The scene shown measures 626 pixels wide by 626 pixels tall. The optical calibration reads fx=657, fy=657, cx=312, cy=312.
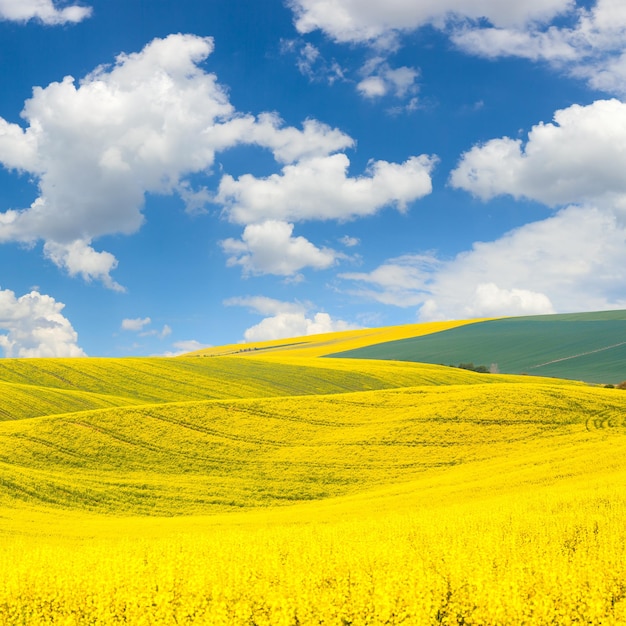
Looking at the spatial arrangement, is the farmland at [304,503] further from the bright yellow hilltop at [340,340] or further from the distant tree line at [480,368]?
the bright yellow hilltop at [340,340]

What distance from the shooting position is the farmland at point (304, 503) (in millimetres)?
10344

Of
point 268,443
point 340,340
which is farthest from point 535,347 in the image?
point 268,443

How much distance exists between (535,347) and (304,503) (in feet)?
269

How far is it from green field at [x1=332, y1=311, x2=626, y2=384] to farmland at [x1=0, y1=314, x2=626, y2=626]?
34674mm

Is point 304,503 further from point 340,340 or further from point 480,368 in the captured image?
point 340,340

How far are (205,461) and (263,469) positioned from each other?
135 inches

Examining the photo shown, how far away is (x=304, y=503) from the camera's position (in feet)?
95.1

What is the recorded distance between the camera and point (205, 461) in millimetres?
35219

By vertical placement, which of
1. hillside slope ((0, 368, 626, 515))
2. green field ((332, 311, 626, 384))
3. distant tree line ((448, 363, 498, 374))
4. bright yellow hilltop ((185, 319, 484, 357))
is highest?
bright yellow hilltop ((185, 319, 484, 357))

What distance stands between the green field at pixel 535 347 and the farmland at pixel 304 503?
34.7 meters

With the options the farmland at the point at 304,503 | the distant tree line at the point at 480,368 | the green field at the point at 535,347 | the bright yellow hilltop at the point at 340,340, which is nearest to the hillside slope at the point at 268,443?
the farmland at the point at 304,503

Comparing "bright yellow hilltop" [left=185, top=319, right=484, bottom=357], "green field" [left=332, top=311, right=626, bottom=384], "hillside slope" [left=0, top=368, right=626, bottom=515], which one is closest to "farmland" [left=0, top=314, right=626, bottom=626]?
"hillside slope" [left=0, top=368, right=626, bottom=515]

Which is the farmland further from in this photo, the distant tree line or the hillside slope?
the distant tree line

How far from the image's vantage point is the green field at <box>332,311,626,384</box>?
8794 cm
